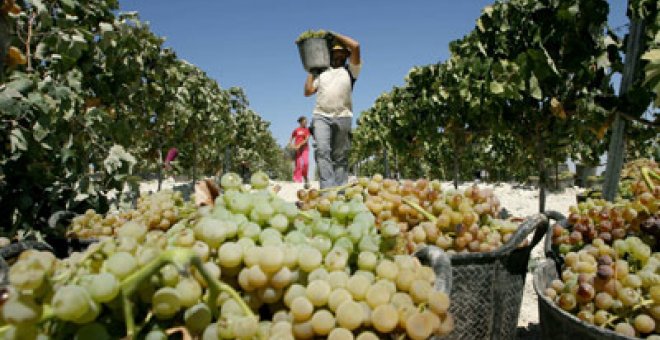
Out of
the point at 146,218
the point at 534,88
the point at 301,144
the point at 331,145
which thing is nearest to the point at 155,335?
the point at 146,218

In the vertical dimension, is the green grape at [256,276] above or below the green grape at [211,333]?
above

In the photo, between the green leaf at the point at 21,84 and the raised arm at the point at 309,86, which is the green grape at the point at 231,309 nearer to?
the green leaf at the point at 21,84

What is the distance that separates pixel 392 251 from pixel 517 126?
565 cm

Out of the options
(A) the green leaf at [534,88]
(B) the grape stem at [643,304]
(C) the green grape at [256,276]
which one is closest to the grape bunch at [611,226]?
(B) the grape stem at [643,304]

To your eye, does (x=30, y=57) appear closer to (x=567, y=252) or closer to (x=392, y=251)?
(x=392, y=251)

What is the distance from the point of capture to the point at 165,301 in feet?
2.51

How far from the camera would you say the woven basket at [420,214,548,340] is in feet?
5.91

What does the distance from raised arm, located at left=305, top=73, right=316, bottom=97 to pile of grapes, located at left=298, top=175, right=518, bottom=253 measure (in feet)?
9.00

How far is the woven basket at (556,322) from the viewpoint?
1.46 metres

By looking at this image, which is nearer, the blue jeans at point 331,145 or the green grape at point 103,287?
the green grape at point 103,287

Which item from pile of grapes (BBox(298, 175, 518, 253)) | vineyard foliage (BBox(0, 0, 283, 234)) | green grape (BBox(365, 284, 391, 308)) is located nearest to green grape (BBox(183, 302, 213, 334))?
green grape (BBox(365, 284, 391, 308))

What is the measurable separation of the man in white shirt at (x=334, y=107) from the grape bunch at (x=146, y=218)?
2.56m

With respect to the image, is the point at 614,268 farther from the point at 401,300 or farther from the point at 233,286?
the point at 233,286

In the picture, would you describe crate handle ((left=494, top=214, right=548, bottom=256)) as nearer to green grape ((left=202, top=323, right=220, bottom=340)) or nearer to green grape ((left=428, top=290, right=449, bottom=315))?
green grape ((left=428, top=290, right=449, bottom=315))
